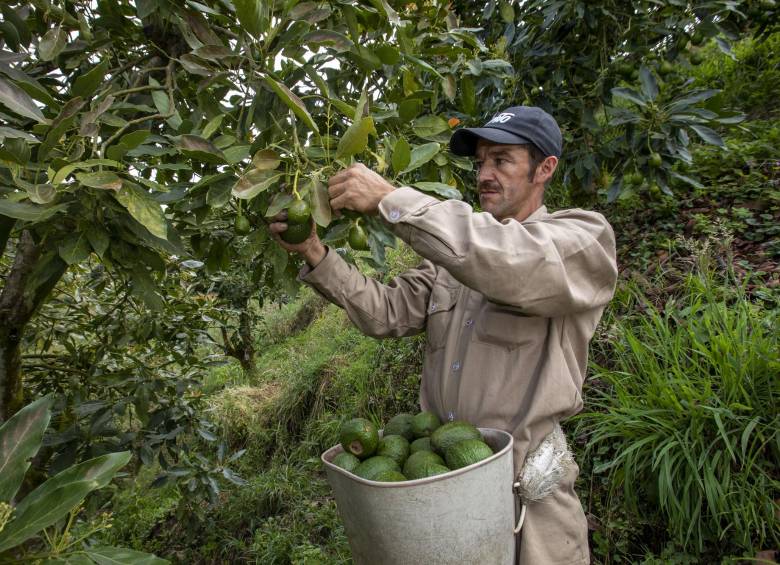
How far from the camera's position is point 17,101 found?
1096 millimetres

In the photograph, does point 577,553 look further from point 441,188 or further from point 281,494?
point 281,494

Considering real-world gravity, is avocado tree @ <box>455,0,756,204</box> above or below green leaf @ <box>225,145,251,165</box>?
above

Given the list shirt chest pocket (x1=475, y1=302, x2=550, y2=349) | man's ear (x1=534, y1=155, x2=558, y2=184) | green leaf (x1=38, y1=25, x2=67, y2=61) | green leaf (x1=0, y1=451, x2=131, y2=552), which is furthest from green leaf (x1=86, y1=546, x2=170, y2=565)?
man's ear (x1=534, y1=155, x2=558, y2=184)

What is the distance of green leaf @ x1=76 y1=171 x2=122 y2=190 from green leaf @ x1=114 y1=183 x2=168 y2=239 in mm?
41

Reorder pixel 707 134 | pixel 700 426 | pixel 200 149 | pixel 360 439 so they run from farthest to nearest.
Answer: pixel 707 134, pixel 700 426, pixel 360 439, pixel 200 149

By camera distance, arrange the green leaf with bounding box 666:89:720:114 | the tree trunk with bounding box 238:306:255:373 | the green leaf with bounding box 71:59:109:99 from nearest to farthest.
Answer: the green leaf with bounding box 71:59:109:99
the green leaf with bounding box 666:89:720:114
the tree trunk with bounding box 238:306:255:373

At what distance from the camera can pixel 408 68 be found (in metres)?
1.63

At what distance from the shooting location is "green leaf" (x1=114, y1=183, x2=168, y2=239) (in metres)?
1.11

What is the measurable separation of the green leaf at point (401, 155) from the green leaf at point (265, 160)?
0.83 feet

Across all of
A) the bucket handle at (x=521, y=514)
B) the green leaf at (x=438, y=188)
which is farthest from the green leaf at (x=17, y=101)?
the bucket handle at (x=521, y=514)

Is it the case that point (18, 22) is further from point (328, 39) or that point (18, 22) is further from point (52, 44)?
point (328, 39)

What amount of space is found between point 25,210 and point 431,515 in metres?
0.92

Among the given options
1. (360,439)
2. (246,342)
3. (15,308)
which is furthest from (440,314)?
(246,342)

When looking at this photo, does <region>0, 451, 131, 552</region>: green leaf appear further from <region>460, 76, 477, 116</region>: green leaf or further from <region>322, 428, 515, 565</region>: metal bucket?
<region>460, 76, 477, 116</region>: green leaf
